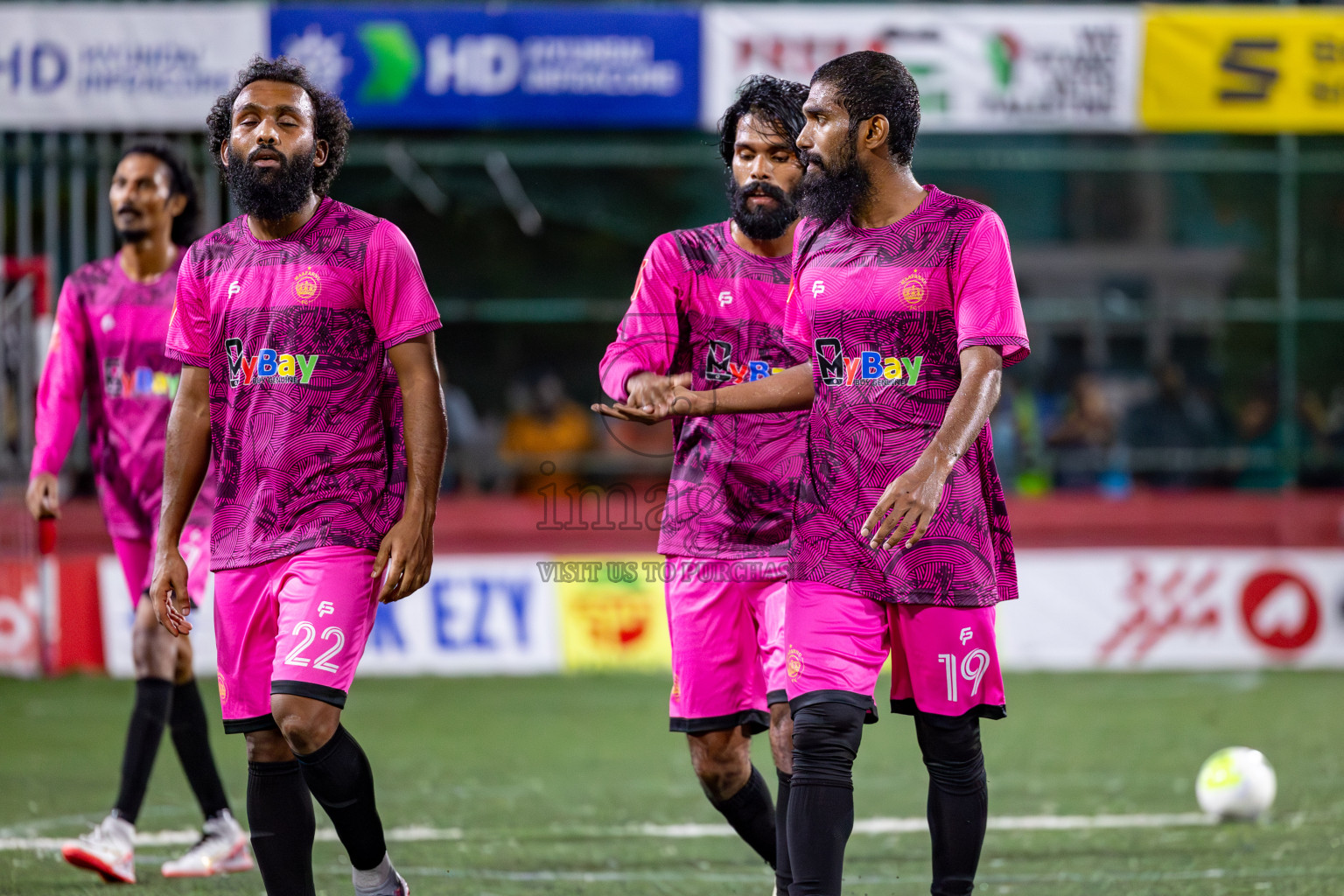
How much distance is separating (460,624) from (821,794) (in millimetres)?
7913

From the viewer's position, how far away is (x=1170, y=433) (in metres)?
13.1

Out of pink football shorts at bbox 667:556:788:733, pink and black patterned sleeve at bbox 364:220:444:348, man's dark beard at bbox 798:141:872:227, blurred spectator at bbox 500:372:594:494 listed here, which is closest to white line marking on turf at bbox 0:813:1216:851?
pink football shorts at bbox 667:556:788:733

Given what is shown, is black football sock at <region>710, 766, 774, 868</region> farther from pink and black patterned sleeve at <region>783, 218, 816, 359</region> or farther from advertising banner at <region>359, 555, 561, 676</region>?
advertising banner at <region>359, 555, 561, 676</region>

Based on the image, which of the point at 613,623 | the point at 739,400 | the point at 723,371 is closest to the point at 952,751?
the point at 739,400

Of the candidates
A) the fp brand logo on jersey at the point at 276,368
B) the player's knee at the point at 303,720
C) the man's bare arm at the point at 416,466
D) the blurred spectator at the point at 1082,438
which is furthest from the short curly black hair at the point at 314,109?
the blurred spectator at the point at 1082,438

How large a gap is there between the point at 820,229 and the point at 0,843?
4045 millimetres

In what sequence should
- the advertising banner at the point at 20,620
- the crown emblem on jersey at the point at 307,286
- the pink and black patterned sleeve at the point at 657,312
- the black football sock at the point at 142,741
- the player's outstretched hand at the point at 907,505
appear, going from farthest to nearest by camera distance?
1. the advertising banner at the point at 20,620
2. the black football sock at the point at 142,741
3. the pink and black patterned sleeve at the point at 657,312
4. the crown emblem on jersey at the point at 307,286
5. the player's outstretched hand at the point at 907,505

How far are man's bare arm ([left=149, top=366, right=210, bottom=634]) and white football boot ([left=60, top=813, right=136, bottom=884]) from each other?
1.43m

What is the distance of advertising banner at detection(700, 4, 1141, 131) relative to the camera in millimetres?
12234

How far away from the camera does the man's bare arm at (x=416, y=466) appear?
4.28 meters

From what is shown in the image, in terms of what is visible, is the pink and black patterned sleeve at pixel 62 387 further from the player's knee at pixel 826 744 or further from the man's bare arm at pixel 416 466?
the player's knee at pixel 826 744

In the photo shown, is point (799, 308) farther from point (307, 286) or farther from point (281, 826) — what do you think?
point (281, 826)

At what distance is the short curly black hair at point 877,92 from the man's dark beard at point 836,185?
79mm

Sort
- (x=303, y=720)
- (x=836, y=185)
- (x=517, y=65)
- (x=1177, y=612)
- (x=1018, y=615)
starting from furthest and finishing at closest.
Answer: (x=517, y=65) → (x=1177, y=612) → (x=1018, y=615) → (x=836, y=185) → (x=303, y=720)
